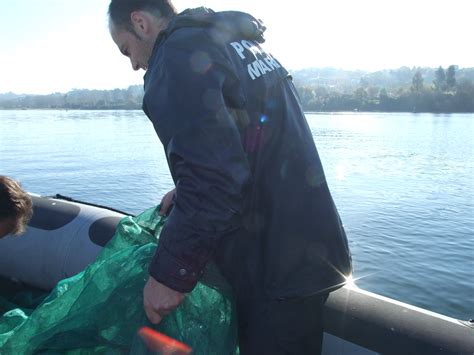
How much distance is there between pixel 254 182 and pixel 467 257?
8407mm

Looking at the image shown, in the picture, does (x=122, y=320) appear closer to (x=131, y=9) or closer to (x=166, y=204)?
(x=166, y=204)

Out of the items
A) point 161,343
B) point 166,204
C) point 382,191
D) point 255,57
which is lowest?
point 382,191

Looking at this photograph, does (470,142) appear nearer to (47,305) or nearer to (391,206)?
(391,206)

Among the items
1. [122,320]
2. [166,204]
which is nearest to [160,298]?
[122,320]

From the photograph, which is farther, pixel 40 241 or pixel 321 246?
pixel 40 241

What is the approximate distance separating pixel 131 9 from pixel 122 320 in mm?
1252

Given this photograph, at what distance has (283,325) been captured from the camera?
1937 millimetres

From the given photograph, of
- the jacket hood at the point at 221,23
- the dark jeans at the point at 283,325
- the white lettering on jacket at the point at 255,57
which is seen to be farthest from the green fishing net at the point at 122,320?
the jacket hood at the point at 221,23

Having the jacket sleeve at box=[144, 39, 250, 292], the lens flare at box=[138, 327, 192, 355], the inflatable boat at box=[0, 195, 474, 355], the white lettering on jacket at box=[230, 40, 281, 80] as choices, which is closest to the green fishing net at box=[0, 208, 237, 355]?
the lens flare at box=[138, 327, 192, 355]

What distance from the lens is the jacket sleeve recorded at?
1585mm

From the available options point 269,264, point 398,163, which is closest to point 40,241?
point 269,264

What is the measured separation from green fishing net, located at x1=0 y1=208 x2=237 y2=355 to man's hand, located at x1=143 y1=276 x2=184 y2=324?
239 mm

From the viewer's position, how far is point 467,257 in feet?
29.6

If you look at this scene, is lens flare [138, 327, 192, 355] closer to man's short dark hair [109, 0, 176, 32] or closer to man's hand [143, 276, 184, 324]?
man's hand [143, 276, 184, 324]
